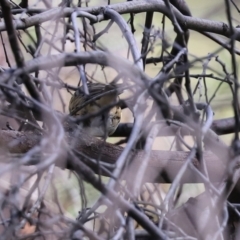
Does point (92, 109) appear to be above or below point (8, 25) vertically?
below

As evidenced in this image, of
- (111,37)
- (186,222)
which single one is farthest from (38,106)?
(111,37)

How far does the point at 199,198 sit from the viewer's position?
2.38 metres

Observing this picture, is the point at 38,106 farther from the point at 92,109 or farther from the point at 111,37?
the point at 111,37

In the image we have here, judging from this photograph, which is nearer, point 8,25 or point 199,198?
point 8,25

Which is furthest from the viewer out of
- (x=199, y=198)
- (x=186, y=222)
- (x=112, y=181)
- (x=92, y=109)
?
(x=92, y=109)

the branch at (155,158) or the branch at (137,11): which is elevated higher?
the branch at (137,11)

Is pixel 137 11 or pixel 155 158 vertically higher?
pixel 137 11

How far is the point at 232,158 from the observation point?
1303 millimetres

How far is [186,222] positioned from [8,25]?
1.24 metres

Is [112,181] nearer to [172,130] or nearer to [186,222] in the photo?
Answer: [186,222]

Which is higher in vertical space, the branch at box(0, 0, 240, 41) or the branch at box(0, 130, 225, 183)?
the branch at box(0, 0, 240, 41)

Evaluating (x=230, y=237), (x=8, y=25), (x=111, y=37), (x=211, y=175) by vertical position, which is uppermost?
(x=8, y=25)

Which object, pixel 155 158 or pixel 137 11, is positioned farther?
pixel 137 11

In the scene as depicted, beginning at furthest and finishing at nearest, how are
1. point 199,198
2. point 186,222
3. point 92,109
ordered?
point 92,109 < point 199,198 < point 186,222
